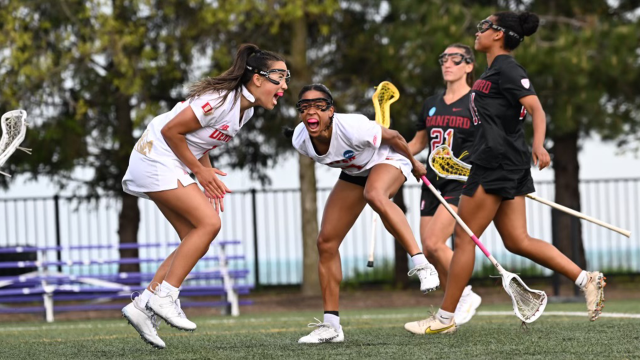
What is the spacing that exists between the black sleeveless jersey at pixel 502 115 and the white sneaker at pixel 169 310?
6.32 feet

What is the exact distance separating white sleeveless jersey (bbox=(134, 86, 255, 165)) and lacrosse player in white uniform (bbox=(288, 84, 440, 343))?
0.45 meters

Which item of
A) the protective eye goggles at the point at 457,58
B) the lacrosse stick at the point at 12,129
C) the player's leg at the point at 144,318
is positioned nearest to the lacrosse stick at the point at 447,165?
the protective eye goggles at the point at 457,58

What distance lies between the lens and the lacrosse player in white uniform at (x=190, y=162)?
539 centimetres

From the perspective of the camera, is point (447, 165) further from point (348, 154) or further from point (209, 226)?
point (209, 226)

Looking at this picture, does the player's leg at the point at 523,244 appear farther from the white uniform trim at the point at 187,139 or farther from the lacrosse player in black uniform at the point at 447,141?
the white uniform trim at the point at 187,139

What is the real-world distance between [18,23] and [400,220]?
9.61 metres

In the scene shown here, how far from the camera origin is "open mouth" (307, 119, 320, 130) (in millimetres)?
5752

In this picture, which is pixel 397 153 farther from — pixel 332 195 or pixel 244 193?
pixel 244 193

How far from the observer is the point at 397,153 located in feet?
20.9

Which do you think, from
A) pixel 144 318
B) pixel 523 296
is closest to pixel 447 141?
pixel 523 296

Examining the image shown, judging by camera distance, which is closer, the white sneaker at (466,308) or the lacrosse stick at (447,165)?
the white sneaker at (466,308)

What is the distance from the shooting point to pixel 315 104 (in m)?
5.76

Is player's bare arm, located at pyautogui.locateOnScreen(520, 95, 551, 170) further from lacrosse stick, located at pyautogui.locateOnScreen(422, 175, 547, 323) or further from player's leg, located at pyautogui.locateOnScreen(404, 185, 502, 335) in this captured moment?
lacrosse stick, located at pyautogui.locateOnScreen(422, 175, 547, 323)

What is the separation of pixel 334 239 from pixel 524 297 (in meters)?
1.20
